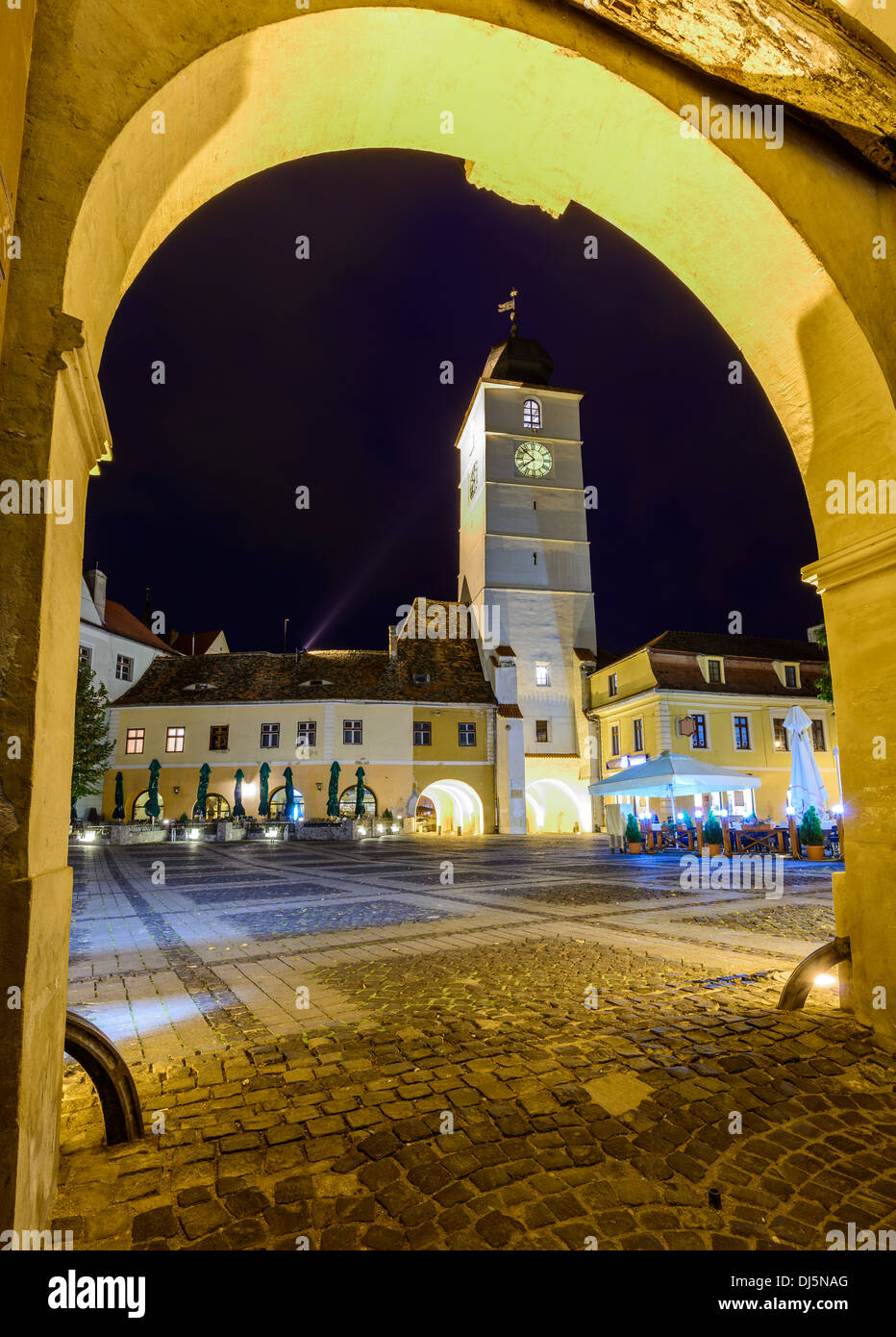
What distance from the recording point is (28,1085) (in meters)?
1.96

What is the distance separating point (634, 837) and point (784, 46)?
1823 centimetres

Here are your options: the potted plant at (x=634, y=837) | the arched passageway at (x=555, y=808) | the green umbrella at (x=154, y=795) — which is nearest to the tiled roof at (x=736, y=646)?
the arched passageway at (x=555, y=808)

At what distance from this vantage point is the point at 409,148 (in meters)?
4.30

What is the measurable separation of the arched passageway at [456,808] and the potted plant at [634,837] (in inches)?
580

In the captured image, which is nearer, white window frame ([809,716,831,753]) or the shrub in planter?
the shrub in planter

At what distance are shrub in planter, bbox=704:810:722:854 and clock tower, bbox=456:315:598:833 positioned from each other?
631 inches

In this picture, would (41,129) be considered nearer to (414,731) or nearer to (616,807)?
(616,807)

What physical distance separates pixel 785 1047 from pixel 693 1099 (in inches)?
38.2

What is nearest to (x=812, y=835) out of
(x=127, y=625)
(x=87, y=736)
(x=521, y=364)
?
→ (x=87, y=736)

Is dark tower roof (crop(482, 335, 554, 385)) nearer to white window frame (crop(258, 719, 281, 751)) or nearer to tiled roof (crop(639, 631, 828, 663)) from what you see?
tiled roof (crop(639, 631, 828, 663))

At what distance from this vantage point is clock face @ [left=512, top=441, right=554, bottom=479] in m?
40.0

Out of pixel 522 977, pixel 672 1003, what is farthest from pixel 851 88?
pixel 522 977

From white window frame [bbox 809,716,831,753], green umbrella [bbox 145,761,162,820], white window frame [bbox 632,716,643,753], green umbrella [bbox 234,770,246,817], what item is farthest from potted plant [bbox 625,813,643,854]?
green umbrella [bbox 234,770,246,817]

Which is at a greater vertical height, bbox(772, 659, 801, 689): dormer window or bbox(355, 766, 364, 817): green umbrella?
bbox(772, 659, 801, 689): dormer window
